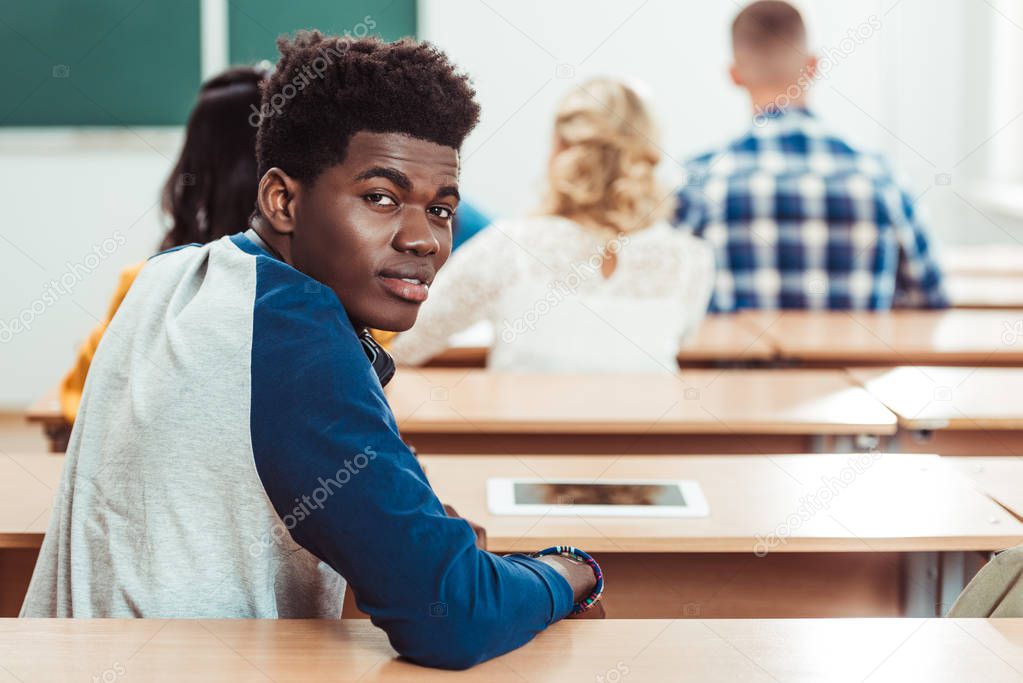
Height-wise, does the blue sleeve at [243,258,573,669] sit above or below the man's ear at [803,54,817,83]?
below

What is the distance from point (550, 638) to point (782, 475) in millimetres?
766

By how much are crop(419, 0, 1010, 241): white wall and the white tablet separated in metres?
3.97

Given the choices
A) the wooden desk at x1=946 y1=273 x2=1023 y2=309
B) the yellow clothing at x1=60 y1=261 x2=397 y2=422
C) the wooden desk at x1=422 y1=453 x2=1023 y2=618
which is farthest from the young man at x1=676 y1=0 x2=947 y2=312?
the wooden desk at x1=422 y1=453 x2=1023 y2=618

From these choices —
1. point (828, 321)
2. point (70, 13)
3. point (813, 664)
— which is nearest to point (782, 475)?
point (813, 664)

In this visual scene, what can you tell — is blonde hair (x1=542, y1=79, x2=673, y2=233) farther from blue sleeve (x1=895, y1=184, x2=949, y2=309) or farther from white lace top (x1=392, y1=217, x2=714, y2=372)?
blue sleeve (x1=895, y1=184, x2=949, y2=309)

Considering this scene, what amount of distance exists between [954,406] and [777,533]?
89 cm

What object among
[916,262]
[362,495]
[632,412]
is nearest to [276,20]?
[916,262]

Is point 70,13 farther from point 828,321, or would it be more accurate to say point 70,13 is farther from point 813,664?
point 813,664

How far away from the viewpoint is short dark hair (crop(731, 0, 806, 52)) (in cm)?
391

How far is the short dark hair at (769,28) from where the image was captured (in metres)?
3.91

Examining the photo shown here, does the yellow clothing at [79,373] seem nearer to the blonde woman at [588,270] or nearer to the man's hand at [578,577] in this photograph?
the blonde woman at [588,270]

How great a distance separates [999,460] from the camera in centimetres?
199

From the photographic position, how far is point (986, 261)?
199 inches

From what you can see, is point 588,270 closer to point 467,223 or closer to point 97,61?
point 467,223
